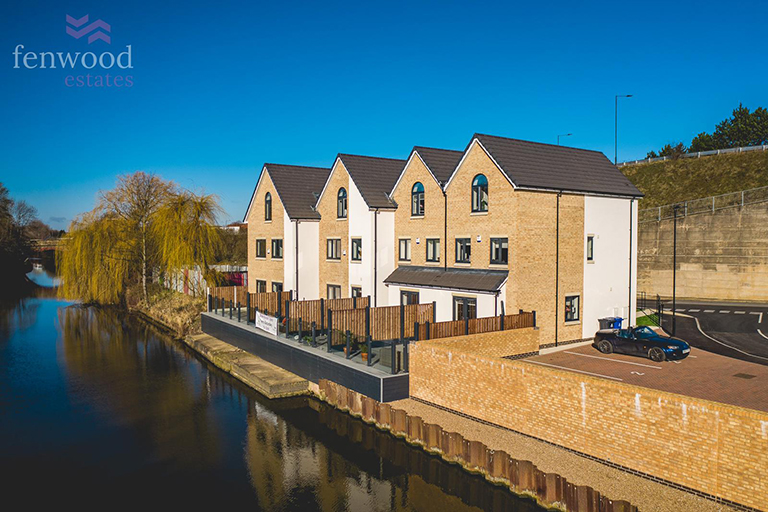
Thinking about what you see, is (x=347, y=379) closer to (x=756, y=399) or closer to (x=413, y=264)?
(x=413, y=264)

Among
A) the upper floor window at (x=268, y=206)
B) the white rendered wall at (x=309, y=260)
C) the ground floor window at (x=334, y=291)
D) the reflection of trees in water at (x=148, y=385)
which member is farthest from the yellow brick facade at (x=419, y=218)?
the reflection of trees in water at (x=148, y=385)

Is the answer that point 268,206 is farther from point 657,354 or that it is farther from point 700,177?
point 700,177

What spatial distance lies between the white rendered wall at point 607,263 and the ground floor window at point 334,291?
1474 centimetres

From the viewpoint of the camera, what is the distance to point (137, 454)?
1816 cm

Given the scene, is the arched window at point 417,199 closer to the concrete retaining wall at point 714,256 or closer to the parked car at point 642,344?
the parked car at point 642,344

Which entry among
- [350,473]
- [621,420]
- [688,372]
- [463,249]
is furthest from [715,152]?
[350,473]

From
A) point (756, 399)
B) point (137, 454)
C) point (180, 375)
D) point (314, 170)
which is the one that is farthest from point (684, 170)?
point (137, 454)

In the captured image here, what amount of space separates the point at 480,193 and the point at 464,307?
544 centimetres

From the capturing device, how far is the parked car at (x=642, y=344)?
21.2 meters

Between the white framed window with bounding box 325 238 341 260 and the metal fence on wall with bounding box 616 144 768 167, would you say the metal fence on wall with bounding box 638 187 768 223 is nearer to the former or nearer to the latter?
the metal fence on wall with bounding box 616 144 768 167

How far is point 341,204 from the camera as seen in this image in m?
33.2

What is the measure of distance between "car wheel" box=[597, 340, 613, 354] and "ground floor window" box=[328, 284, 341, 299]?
1592 centimetres

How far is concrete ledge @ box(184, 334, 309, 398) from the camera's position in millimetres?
24203

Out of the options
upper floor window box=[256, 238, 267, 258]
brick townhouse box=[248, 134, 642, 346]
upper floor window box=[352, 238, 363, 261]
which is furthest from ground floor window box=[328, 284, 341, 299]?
upper floor window box=[256, 238, 267, 258]
